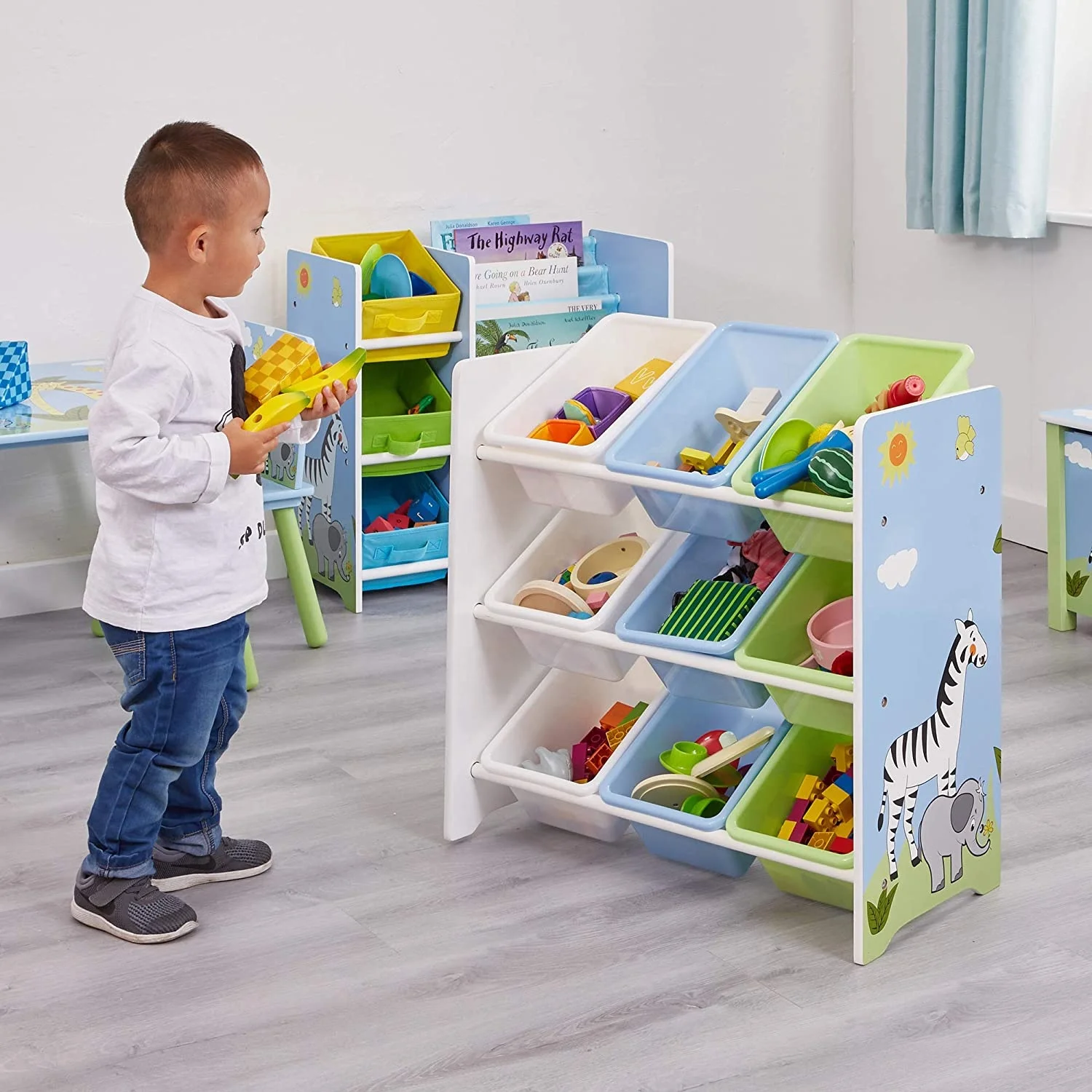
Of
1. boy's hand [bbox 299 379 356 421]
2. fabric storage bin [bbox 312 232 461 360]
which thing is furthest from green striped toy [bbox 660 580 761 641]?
fabric storage bin [bbox 312 232 461 360]

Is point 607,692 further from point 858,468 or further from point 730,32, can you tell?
point 730,32

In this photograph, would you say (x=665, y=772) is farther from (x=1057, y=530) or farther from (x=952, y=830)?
(x=1057, y=530)

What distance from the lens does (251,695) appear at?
2.79 meters

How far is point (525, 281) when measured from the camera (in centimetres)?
357

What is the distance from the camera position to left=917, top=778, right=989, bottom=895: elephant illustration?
1894 mm

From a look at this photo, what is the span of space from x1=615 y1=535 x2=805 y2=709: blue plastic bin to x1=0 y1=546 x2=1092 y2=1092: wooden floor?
275 mm

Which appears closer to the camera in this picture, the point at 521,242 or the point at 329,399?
the point at 329,399

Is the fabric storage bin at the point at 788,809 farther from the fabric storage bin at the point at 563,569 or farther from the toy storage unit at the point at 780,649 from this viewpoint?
the fabric storage bin at the point at 563,569

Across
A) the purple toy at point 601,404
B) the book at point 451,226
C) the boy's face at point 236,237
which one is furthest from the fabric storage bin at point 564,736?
the book at point 451,226

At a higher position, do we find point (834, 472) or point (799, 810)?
point (834, 472)

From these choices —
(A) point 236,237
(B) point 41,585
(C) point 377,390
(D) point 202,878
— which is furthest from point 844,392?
(B) point 41,585

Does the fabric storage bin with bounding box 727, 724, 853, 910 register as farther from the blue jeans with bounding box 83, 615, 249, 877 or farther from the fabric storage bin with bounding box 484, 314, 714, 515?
the blue jeans with bounding box 83, 615, 249, 877

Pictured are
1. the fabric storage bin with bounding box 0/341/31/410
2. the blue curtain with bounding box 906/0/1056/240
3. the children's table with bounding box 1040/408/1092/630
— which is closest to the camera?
the fabric storage bin with bounding box 0/341/31/410

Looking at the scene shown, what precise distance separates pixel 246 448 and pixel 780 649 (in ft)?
2.25
